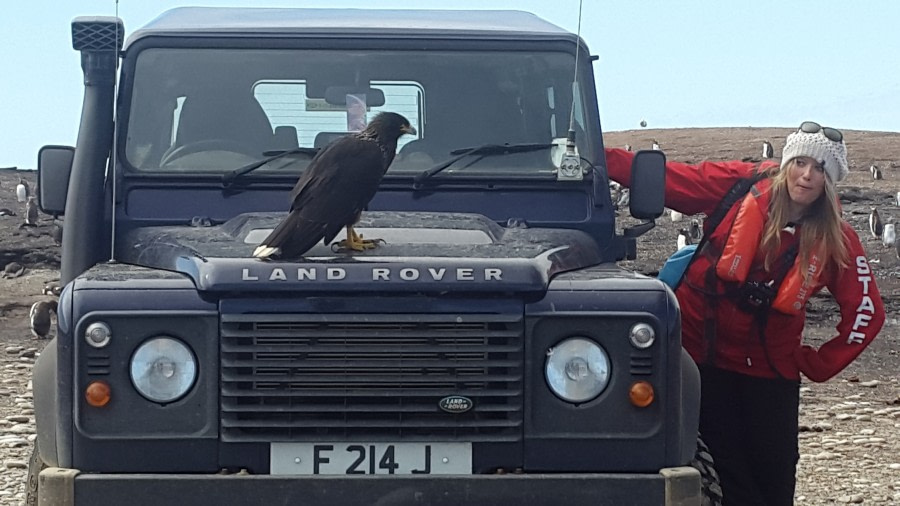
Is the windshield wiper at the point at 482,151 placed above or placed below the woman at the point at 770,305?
above

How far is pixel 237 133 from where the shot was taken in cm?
559

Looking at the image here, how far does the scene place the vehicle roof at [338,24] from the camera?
5754 mm

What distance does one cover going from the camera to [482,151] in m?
5.53

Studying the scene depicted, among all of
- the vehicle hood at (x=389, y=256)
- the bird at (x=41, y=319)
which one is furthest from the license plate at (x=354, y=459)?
the bird at (x=41, y=319)

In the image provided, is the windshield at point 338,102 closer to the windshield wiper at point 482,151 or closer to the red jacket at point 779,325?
the windshield wiper at point 482,151

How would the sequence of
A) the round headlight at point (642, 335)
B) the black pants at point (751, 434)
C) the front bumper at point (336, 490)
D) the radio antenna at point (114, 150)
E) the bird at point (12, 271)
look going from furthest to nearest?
1. the bird at point (12, 271)
2. the black pants at point (751, 434)
3. the radio antenna at point (114, 150)
4. the round headlight at point (642, 335)
5. the front bumper at point (336, 490)

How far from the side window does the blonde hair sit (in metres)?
1.39

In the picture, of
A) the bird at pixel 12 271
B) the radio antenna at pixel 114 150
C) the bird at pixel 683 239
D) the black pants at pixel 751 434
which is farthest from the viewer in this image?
the bird at pixel 683 239

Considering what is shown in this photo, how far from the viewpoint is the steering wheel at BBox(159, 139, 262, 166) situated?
5539 mm

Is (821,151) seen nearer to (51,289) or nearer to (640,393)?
(640,393)

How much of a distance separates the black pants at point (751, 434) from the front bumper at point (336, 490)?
164 centimetres

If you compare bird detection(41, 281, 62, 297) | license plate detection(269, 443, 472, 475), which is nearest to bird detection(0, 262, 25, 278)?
bird detection(41, 281, 62, 297)

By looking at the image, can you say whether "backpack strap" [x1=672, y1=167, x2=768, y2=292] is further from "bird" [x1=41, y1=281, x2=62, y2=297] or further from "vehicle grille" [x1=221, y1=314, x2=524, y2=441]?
"bird" [x1=41, y1=281, x2=62, y2=297]

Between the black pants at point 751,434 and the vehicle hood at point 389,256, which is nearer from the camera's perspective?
the vehicle hood at point 389,256
